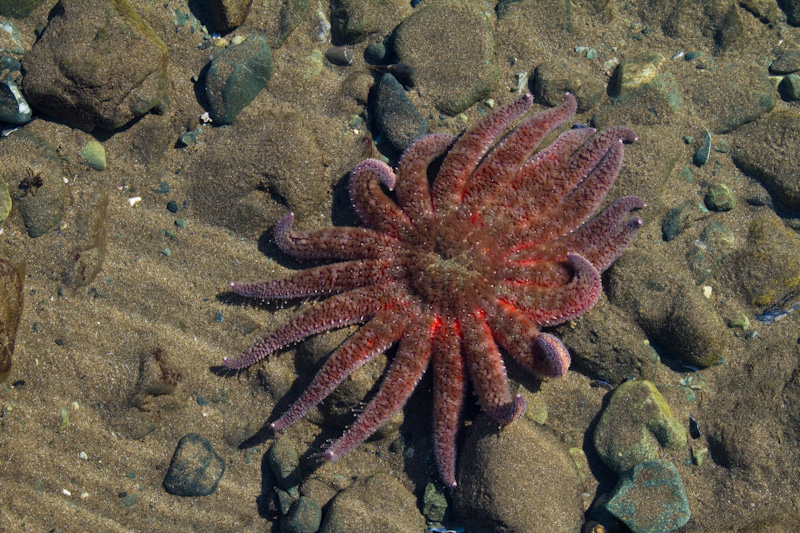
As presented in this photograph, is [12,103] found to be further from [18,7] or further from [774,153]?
[774,153]

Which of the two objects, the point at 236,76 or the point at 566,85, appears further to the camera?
the point at 566,85

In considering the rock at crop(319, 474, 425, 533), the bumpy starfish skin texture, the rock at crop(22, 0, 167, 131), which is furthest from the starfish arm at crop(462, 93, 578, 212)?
the rock at crop(22, 0, 167, 131)

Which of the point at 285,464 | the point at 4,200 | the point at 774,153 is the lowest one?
the point at 285,464

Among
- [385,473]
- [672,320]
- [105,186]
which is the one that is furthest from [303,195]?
[672,320]

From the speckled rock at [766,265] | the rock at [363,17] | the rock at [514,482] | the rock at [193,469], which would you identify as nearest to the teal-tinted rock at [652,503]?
the rock at [514,482]

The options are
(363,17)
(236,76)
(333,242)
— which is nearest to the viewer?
(333,242)

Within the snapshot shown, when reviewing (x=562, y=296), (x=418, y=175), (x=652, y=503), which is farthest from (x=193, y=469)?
(x=652, y=503)

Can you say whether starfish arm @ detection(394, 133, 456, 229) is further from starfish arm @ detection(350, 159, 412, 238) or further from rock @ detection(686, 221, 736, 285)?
rock @ detection(686, 221, 736, 285)
